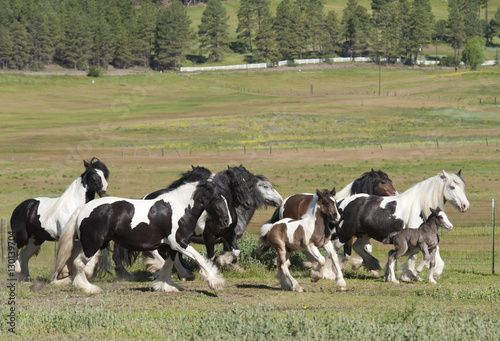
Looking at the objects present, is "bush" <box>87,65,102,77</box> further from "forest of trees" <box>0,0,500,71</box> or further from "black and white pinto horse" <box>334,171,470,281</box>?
"black and white pinto horse" <box>334,171,470,281</box>

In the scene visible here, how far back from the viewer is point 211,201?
13.2m

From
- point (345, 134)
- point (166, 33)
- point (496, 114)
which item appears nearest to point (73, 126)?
point (345, 134)

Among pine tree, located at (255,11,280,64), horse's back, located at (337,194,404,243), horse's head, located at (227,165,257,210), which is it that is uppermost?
pine tree, located at (255,11,280,64)

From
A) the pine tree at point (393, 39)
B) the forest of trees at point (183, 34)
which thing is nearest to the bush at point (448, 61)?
the forest of trees at point (183, 34)

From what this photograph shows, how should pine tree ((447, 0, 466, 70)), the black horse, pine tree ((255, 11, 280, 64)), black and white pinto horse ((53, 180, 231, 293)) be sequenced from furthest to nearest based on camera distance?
1. pine tree ((447, 0, 466, 70))
2. pine tree ((255, 11, 280, 64))
3. the black horse
4. black and white pinto horse ((53, 180, 231, 293))

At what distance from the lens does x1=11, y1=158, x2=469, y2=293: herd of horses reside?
12977 mm

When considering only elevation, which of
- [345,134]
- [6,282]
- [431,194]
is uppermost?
[431,194]

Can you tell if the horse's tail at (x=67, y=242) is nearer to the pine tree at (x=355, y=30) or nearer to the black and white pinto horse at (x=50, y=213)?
the black and white pinto horse at (x=50, y=213)

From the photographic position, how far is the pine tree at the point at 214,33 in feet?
585

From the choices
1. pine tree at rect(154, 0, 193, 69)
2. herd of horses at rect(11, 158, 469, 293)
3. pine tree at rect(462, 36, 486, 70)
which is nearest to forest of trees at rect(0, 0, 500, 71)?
pine tree at rect(154, 0, 193, 69)

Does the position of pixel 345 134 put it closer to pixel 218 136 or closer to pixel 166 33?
pixel 218 136

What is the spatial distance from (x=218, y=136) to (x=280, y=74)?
7988cm

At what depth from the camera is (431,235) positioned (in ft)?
46.8

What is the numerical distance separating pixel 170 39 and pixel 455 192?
15455 centimetres
